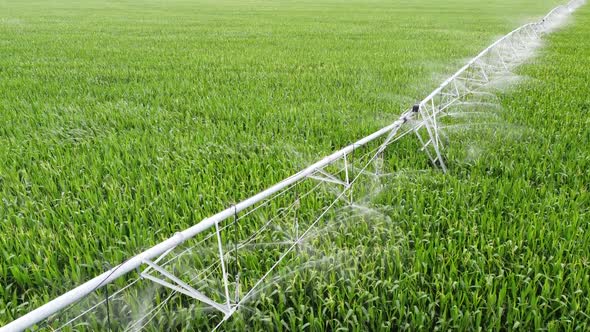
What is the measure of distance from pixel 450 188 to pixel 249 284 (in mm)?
1507

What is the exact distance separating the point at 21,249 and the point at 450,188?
8.19 feet

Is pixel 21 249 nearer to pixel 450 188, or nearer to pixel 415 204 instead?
pixel 415 204

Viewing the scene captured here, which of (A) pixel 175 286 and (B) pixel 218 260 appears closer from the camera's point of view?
(A) pixel 175 286

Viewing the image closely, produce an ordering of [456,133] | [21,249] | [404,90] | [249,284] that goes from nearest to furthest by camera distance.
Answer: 1. [249,284]
2. [21,249]
3. [456,133]
4. [404,90]

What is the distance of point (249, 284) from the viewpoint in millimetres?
2025

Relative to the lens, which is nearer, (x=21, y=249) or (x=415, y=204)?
(x=21, y=249)

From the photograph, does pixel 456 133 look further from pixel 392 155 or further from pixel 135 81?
pixel 135 81

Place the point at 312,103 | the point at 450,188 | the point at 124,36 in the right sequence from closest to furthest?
the point at 450,188, the point at 312,103, the point at 124,36

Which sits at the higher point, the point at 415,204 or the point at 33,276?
the point at 415,204

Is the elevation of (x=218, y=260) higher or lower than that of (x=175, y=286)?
lower

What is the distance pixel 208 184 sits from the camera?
2.98 meters

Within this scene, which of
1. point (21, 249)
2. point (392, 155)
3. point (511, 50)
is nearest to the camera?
point (21, 249)

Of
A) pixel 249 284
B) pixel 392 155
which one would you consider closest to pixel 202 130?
pixel 392 155

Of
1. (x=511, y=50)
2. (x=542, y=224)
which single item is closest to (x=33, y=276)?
(x=542, y=224)
